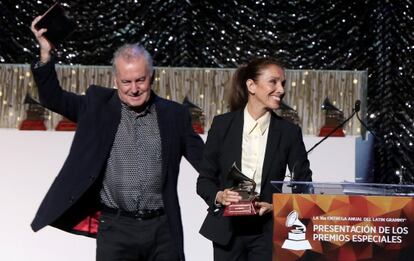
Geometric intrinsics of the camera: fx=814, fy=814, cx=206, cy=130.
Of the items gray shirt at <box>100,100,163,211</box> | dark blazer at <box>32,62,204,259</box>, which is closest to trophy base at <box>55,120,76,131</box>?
dark blazer at <box>32,62,204,259</box>

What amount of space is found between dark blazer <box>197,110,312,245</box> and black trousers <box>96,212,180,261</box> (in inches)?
5.8

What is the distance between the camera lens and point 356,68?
15.7 feet

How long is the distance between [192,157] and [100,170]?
0.36 meters

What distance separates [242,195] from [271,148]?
29cm

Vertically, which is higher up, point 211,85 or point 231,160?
point 211,85

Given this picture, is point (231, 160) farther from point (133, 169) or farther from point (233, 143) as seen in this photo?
point (133, 169)

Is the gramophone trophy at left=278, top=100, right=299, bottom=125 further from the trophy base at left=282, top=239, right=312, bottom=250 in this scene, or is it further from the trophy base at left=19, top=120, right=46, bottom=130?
the trophy base at left=282, top=239, right=312, bottom=250

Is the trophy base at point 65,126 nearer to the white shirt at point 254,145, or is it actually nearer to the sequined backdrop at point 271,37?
the sequined backdrop at point 271,37

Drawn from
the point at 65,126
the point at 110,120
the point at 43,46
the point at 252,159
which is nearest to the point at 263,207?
the point at 252,159

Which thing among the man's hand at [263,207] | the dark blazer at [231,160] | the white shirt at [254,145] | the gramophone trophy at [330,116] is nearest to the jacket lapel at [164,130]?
the dark blazer at [231,160]

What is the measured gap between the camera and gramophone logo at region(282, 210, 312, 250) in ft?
7.80

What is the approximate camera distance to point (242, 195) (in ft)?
8.55

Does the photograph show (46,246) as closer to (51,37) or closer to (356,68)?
(51,37)

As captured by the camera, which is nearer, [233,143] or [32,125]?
[233,143]
